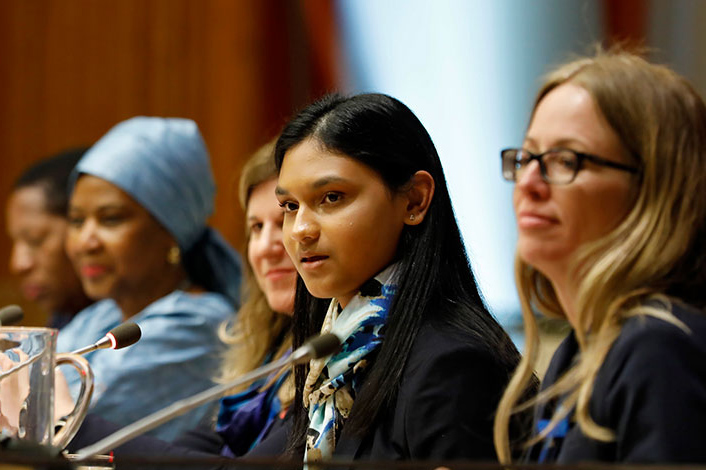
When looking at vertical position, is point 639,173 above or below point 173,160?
above

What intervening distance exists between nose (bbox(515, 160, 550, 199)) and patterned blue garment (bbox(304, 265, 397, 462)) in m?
0.41

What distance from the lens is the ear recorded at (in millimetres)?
1886

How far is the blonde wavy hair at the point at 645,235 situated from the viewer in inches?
55.8

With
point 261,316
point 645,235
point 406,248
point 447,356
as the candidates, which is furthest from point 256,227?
point 645,235

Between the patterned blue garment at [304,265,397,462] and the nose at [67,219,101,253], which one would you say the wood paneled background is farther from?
the patterned blue garment at [304,265,397,462]

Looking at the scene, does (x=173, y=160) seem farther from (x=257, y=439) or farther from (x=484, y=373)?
(x=484, y=373)

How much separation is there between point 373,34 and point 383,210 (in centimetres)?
308

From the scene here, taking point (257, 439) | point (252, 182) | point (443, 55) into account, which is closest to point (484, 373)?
point (257, 439)

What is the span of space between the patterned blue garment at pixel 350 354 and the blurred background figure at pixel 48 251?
93.8 inches

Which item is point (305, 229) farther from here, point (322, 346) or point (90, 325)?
point (90, 325)

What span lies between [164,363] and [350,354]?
1.33 m

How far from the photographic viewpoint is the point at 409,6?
15.5 feet

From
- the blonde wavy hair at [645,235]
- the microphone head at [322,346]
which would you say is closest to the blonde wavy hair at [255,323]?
the microphone head at [322,346]

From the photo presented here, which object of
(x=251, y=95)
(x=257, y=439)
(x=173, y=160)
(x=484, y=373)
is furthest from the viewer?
(x=251, y=95)
